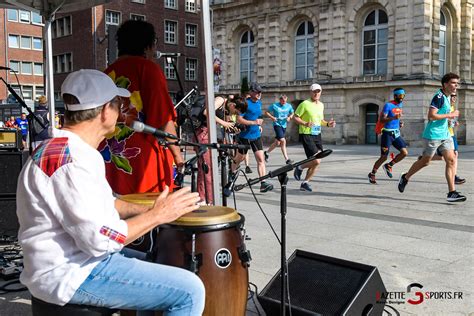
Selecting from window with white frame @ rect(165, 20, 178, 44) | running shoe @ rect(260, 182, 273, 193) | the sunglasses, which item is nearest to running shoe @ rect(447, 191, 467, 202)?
running shoe @ rect(260, 182, 273, 193)

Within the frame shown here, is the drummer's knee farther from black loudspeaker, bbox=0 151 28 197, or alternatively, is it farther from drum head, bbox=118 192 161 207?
black loudspeaker, bbox=0 151 28 197

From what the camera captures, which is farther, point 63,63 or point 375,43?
point 63,63

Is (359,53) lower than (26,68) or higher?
lower

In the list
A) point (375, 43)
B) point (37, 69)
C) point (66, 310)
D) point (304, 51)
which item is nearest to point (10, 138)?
point (66, 310)

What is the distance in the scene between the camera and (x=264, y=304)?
350 centimetres

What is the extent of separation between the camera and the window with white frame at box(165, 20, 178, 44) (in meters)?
46.3

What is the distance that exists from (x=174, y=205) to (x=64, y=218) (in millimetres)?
500

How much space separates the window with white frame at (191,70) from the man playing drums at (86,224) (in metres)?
45.3

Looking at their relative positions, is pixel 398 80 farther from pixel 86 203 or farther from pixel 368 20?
pixel 86 203

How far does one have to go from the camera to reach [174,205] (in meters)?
2.42

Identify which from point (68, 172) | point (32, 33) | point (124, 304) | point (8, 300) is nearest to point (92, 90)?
point (68, 172)

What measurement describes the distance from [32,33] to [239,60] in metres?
29.3

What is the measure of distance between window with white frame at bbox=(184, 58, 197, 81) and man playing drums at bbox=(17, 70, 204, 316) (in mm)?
45325

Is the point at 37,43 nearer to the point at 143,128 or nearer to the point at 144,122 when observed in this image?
the point at 144,122
